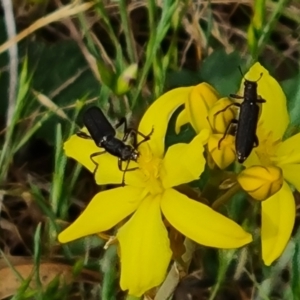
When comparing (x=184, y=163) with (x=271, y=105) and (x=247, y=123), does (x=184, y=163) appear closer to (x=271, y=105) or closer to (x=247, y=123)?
(x=247, y=123)

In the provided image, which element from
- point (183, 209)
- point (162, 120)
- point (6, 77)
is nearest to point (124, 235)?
point (183, 209)

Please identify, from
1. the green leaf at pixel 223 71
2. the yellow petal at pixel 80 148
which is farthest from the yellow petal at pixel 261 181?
the green leaf at pixel 223 71

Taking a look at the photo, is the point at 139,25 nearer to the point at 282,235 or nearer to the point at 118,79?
the point at 118,79

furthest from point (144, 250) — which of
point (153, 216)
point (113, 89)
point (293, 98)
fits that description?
point (293, 98)

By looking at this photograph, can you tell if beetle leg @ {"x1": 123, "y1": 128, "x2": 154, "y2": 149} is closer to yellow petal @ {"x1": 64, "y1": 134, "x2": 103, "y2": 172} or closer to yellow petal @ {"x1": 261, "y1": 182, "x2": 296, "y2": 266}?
yellow petal @ {"x1": 64, "y1": 134, "x2": 103, "y2": 172}

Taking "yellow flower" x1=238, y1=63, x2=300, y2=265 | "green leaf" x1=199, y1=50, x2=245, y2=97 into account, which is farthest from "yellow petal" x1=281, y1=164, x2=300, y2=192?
"green leaf" x1=199, y1=50, x2=245, y2=97

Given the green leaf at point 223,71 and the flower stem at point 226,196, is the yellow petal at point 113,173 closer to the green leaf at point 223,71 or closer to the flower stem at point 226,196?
the flower stem at point 226,196
